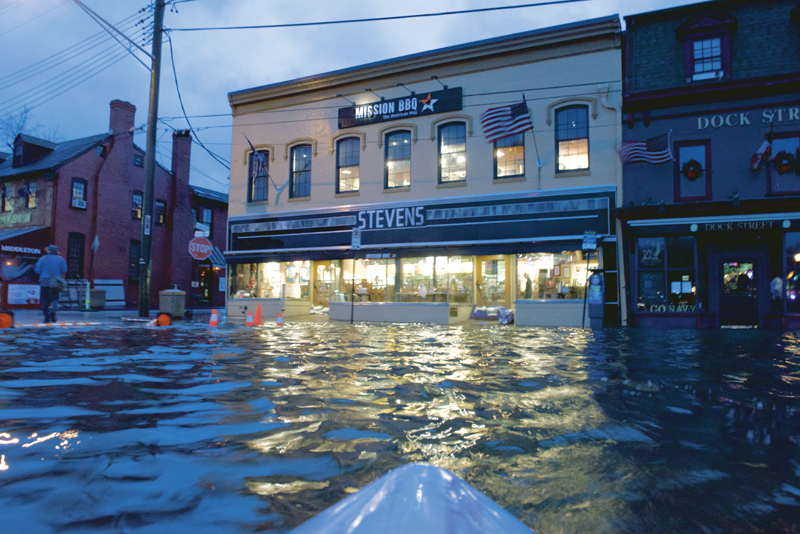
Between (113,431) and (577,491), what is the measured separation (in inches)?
107

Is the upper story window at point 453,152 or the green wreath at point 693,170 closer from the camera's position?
the green wreath at point 693,170

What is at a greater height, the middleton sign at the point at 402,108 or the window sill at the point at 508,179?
the middleton sign at the point at 402,108

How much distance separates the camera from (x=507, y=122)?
14.3 meters

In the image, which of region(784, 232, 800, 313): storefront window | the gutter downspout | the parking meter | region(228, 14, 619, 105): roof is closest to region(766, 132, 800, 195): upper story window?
region(784, 232, 800, 313): storefront window

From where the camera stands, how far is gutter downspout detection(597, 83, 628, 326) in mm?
14148

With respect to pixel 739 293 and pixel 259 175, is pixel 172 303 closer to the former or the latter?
pixel 259 175

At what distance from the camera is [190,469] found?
7.29 ft

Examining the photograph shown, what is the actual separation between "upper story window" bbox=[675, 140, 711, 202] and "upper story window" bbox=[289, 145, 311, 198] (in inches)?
545

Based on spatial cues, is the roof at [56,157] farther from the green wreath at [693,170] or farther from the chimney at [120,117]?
the green wreath at [693,170]

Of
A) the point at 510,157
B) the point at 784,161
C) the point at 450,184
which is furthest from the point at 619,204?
the point at 450,184

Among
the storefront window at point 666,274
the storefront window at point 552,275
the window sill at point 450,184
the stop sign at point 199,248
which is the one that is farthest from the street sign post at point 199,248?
the storefront window at point 666,274

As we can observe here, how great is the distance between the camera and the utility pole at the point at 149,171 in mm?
13766

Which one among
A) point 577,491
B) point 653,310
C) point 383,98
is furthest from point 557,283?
point 577,491

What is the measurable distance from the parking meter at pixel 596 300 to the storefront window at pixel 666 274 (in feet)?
3.71
